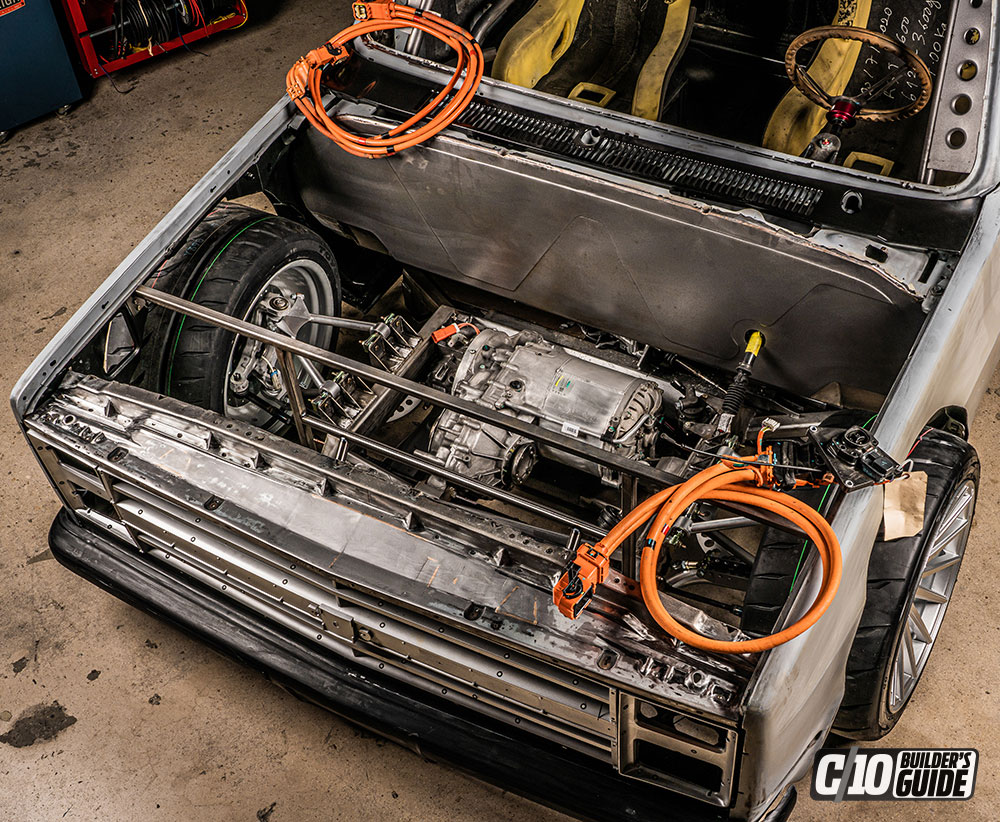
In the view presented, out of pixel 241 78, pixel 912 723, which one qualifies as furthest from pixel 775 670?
pixel 241 78

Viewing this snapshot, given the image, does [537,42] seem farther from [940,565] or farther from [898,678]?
[898,678]

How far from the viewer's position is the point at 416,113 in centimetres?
305

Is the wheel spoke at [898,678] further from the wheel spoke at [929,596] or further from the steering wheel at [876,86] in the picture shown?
the steering wheel at [876,86]

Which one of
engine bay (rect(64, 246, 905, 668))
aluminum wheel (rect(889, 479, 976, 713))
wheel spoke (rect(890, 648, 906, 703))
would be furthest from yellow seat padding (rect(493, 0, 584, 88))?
wheel spoke (rect(890, 648, 906, 703))

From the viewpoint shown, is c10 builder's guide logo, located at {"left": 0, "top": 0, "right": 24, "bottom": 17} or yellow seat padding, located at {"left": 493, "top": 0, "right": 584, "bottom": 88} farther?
c10 builder's guide logo, located at {"left": 0, "top": 0, "right": 24, "bottom": 17}

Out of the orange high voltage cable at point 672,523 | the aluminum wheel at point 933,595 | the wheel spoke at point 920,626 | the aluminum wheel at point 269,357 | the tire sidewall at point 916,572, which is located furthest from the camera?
the aluminum wheel at point 269,357

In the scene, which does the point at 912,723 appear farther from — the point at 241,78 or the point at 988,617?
the point at 241,78

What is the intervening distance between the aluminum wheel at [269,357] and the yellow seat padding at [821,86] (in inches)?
61.9

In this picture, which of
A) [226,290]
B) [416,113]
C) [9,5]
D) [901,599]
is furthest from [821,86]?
[9,5]

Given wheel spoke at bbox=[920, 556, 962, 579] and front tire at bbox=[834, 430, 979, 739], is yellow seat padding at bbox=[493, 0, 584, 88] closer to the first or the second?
front tire at bbox=[834, 430, 979, 739]

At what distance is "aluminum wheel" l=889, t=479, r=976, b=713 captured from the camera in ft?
8.84

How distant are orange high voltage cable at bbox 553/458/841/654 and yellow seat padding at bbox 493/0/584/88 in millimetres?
1776

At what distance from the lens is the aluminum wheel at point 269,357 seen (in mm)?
3135

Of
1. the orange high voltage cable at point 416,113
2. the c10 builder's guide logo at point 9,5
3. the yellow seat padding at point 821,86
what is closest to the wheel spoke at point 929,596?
the yellow seat padding at point 821,86
